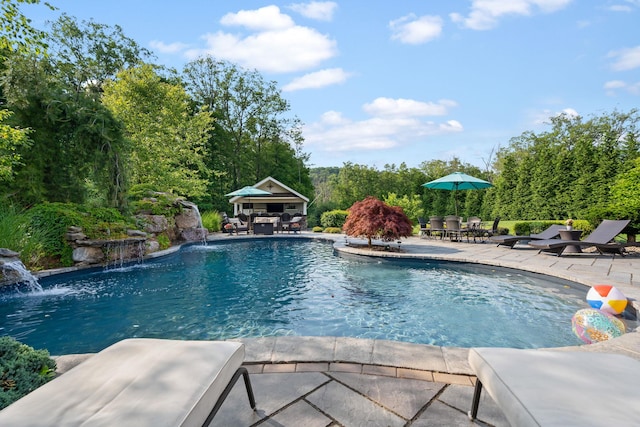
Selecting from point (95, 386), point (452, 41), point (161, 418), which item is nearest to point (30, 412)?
point (95, 386)

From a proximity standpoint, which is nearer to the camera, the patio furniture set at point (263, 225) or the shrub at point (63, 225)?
the shrub at point (63, 225)

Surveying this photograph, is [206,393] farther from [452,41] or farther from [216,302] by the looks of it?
[452,41]

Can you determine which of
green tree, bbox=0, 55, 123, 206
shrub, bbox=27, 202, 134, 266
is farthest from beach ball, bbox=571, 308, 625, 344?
green tree, bbox=0, 55, 123, 206

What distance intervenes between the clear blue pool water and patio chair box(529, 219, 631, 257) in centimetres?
217

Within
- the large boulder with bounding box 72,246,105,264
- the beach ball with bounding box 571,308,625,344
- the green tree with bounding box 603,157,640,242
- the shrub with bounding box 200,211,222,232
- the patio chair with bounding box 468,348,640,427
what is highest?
the green tree with bounding box 603,157,640,242

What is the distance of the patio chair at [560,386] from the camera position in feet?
3.83

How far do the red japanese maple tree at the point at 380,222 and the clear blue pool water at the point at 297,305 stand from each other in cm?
157

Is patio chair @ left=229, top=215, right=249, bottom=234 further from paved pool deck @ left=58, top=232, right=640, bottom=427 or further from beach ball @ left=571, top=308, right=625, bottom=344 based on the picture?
beach ball @ left=571, top=308, right=625, bottom=344

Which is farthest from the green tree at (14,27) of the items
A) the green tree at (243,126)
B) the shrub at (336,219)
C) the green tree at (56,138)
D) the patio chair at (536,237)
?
the green tree at (243,126)

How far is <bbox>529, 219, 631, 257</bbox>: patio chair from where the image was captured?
7.76 m

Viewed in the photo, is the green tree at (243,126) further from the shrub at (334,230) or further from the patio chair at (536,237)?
the patio chair at (536,237)

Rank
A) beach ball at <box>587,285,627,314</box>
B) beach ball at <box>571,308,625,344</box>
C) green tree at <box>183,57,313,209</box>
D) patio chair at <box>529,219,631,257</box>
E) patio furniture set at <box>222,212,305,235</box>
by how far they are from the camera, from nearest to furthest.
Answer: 1. beach ball at <box>571,308,625,344</box>
2. beach ball at <box>587,285,627,314</box>
3. patio chair at <box>529,219,631,257</box>
4. patio furniture set at <box>222,212,305,235</box>
5. green tree at <box>183,57,313,209</box>

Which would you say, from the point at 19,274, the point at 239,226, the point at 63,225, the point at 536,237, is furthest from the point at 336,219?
the point at 19,274

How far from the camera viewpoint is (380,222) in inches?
380
